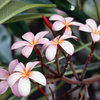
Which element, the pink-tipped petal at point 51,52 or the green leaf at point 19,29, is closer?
the pink-tipped petal at point 51,52

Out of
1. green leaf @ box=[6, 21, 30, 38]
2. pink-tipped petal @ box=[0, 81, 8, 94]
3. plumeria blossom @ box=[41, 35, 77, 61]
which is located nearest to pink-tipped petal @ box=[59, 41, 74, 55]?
plumeria blossom @ box=[41, 35, 77, 61]

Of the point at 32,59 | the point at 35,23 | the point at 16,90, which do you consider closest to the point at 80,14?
the point at 32,59

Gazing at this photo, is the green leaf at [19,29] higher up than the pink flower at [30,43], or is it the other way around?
the pink flower at [30,43]

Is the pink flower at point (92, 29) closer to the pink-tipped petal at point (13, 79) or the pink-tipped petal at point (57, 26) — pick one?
→ the pink-tipped petal at point (57, 26)

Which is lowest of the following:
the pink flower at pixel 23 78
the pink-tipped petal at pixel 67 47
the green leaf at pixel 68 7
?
the pink flower at pixel 23 78

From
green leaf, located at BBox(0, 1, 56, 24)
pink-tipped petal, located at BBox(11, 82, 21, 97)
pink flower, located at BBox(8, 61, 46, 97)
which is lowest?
pink-tipped petal, located at BBox(11, 82, 21, 97)

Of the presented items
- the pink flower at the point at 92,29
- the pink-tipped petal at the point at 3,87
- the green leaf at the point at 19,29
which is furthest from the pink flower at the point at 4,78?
the green leaf at the point at 19,29

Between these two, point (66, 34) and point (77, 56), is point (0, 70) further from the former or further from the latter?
point (77, 56)

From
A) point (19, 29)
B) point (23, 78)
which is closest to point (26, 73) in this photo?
point (23, 78)

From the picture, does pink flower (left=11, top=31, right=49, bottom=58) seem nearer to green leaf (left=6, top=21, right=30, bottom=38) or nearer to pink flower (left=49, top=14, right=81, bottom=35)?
pink flower (left=49, top=14, right=81, bottom=35)
